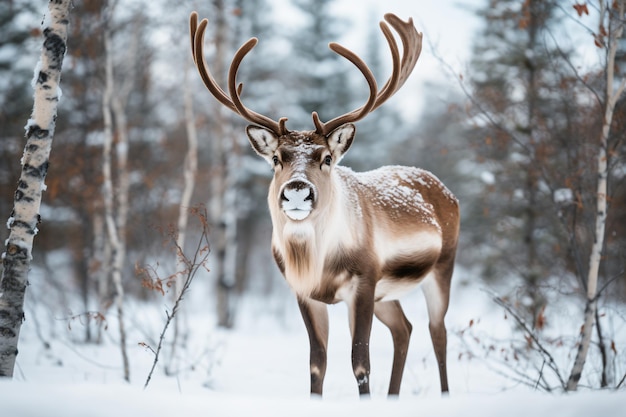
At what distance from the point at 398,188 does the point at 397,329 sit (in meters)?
1.25

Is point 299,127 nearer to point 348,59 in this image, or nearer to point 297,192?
point 348,59

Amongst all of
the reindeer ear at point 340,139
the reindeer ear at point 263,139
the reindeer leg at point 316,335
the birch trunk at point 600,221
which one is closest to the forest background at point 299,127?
the birch trunk at point 600,221

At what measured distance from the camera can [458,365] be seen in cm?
704

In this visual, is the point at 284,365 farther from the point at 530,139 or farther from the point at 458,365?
the point at 530,139

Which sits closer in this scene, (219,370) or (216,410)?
(216,410)

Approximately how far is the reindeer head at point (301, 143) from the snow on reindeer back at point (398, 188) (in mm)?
479

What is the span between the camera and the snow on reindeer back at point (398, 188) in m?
4.27

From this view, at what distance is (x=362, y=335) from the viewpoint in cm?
359

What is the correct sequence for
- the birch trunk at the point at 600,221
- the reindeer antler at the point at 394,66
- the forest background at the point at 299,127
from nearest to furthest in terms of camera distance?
1. the reindeer antler at the point at 394,66
2. the birch trunk at the point at 600,221
3. the forest background at the point at 299,127

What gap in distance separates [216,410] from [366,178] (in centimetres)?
262

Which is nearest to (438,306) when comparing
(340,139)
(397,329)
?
(397,329)

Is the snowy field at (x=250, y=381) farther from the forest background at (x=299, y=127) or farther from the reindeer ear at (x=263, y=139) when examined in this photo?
Answer: the reindeer ear at (x=263, y=139)

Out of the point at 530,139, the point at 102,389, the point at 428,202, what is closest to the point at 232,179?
the point at 530,139

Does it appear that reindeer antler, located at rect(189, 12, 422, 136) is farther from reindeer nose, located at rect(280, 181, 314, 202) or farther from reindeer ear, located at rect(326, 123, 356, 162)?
reindeer nose, located at rect(280, 181, 314, 202)
